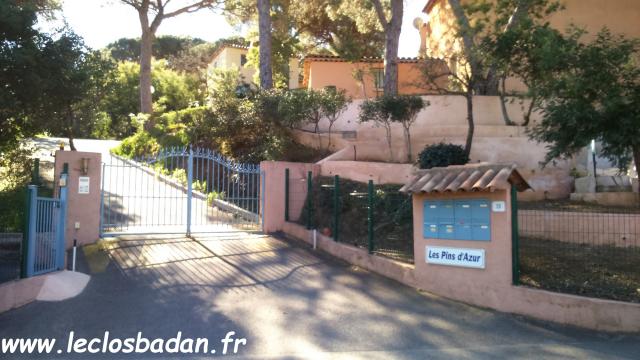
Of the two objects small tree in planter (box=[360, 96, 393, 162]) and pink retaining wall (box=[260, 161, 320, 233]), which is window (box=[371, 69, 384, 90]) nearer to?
small tree in planter (box=[360, 96, 393, 162])

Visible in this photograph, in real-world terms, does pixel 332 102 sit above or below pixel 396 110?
above

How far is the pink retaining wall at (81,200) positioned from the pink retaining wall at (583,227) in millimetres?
8590

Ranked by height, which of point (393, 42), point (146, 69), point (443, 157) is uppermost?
point (146, 69)

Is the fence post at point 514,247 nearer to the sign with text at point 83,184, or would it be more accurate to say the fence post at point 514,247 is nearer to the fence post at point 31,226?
the fence post at point 31,226

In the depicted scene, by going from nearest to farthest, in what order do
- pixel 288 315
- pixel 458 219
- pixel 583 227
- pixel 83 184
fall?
pixel 288 315
pixel 458 219
pixel 583 227
pixel 83 184

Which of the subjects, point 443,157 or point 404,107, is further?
point 404,107

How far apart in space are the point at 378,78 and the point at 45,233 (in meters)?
17.3

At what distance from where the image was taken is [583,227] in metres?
10.5

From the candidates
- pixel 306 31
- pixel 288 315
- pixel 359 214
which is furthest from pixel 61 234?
pixel 306 31

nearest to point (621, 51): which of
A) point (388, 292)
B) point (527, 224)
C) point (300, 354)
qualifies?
point (527, 224)

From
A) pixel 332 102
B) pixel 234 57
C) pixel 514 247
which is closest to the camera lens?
pixel 514 247

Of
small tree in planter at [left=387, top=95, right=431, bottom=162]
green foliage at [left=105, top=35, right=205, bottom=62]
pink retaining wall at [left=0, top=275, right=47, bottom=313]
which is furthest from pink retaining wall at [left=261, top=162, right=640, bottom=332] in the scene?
green foliage at [left=105, top=35, right=205, bottom=62]

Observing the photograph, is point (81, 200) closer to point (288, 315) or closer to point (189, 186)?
point (189, 186)

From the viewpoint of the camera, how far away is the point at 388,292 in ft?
30.3
